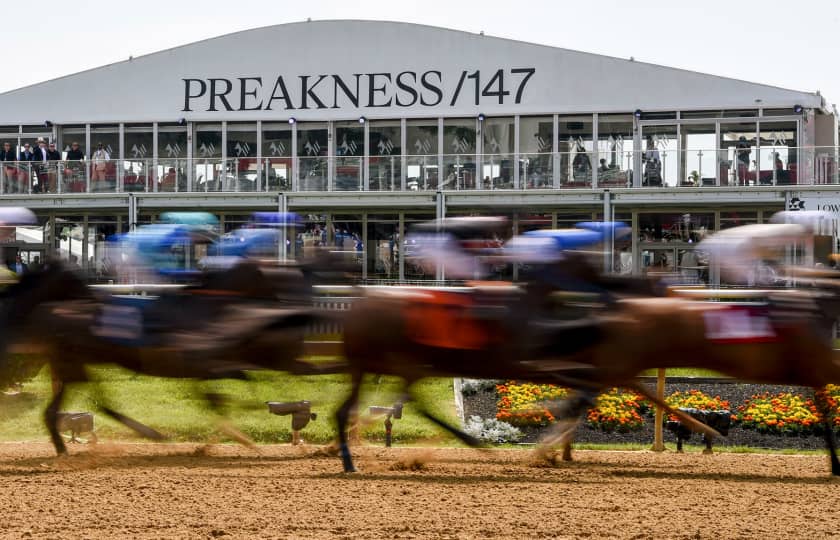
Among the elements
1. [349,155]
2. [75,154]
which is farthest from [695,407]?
[75,154]

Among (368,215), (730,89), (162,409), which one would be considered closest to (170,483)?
(162,409)

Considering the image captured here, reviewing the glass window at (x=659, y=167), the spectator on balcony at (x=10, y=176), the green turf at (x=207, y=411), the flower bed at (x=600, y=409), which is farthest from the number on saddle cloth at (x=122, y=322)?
the spectator on balcony at (x=10, y=176)

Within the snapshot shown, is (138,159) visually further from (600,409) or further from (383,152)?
(600,409)

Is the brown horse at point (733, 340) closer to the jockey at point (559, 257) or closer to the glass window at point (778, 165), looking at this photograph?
the jockey at point (559, 257)

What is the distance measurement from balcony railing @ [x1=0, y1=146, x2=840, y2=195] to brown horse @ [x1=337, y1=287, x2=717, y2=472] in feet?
54.0

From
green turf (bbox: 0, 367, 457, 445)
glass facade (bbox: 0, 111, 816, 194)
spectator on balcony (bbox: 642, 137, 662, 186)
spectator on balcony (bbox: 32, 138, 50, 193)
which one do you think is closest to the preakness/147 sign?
glass facade (bbox: 0, 111, 816, 194)

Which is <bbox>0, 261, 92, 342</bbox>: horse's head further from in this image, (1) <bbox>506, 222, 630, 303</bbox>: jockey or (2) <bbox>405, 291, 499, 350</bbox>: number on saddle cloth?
(1) <bbox>506, 222, 630, 303</bbox>: jockey

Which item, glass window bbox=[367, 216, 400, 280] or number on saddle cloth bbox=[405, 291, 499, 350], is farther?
glass window bbox=[367, 216, 400, 280]

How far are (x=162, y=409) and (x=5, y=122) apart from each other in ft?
58.1

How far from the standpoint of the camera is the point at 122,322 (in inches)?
271

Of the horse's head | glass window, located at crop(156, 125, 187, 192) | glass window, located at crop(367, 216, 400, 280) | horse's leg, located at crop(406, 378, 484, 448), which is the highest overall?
glass window, located at crop(156, 125, 187, 192)

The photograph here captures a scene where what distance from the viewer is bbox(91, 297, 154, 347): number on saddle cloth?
22.5 ft

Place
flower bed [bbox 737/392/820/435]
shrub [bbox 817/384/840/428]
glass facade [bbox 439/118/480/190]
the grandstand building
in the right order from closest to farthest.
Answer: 1. shrub [bbox 817/384/840/428]
2. flower bed [bbox 737/392/820/435]
3. the grandstand building
4. glass facade [bbox 439/118/480/190]

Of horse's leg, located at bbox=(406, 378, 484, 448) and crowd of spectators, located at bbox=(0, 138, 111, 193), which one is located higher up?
crowd of spectators, located at bbox=(0, 138, 111, 193)
